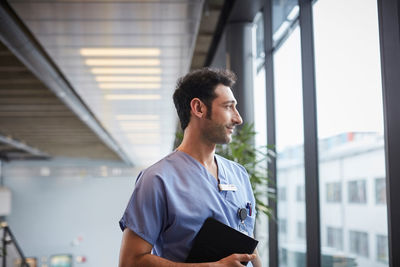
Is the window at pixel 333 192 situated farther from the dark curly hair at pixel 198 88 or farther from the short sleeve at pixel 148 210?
the short sleeve at pixel 148 210

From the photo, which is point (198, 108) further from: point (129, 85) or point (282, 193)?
point (129, 85)

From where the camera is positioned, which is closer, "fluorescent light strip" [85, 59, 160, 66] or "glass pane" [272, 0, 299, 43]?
"glass pane" [272, 0, 299, 43]

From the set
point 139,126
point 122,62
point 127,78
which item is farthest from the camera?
point 139,126

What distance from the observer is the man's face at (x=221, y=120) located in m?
1.37

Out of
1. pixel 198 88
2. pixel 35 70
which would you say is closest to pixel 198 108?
pixel 198 88

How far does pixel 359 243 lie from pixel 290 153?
1346 mm

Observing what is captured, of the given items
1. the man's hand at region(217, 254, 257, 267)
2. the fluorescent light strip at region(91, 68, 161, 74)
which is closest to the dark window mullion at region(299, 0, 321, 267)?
the man's hand at region(217, 254, 257, 267)

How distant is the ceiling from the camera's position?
447 centimetres

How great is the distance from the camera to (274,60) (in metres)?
4.16

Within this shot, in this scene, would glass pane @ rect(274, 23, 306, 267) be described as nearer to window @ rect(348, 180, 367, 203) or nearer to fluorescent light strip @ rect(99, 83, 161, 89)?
window @ rect(348, 180, 367, 203)

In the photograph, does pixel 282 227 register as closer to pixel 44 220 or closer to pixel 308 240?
pixel 308 240

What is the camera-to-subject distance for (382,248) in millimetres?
2176

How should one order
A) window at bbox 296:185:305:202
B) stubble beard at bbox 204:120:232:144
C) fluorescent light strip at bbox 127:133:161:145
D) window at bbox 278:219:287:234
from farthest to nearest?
fluorescent light strip at bbox 127:133:161:145
window at bbox 278:219:287:234
window at bbox 296:185:305:202
stubble beard at bbox 204:120:232:144

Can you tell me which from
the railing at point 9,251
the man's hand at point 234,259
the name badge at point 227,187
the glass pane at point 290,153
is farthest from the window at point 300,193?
the railing at point 9,251
